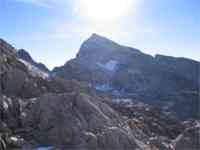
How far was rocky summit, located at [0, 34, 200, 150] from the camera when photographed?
115 ft

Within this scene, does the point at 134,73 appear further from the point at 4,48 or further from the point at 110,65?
the point at 4,48

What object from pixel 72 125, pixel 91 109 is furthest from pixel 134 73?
pixel 72 125

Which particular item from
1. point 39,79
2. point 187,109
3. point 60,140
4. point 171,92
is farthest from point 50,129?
point 171,92

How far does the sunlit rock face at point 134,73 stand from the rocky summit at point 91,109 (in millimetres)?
401

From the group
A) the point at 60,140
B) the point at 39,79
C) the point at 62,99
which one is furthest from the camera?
the point at 39,79

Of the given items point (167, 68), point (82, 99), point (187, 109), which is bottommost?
point (187, 109)

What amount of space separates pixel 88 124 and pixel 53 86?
25148mm

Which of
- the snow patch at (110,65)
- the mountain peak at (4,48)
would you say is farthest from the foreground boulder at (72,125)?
the snow patch at (110,65)

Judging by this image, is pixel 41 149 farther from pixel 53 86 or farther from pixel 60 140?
pixel 53 86

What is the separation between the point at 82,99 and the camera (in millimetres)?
40938

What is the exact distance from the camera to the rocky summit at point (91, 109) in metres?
35.1

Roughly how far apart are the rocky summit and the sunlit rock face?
1.32ft

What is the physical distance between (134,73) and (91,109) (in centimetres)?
9246

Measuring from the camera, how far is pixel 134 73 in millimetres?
131250
